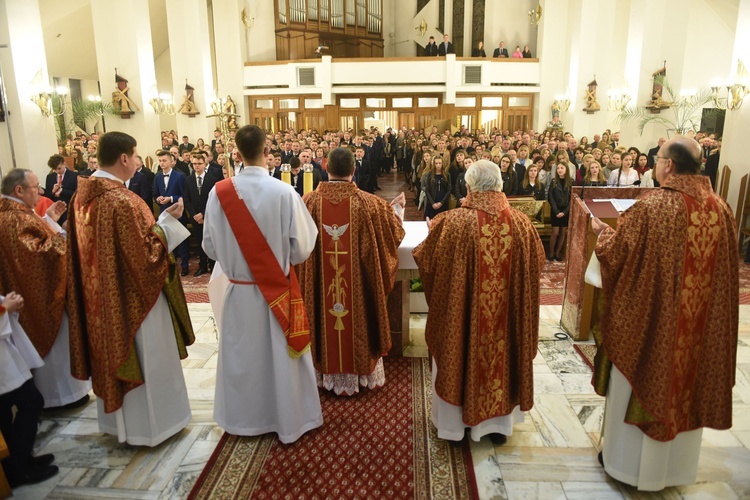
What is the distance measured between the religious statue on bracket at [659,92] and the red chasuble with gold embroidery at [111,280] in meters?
12.5

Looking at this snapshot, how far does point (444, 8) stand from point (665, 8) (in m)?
12.7

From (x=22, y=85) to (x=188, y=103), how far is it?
859 centimetres

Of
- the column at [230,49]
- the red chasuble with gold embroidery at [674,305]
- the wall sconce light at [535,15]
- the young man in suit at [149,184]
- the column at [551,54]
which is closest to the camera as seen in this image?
the red chasuble with gold embroidery at [674,305]

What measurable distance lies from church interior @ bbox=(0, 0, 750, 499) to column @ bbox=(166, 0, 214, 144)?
5 cm

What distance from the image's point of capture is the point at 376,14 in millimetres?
24906

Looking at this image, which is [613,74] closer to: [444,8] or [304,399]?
[444,8]

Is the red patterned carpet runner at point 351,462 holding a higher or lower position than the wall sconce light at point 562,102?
lower

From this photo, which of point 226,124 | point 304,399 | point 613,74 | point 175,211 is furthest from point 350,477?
point 613,74

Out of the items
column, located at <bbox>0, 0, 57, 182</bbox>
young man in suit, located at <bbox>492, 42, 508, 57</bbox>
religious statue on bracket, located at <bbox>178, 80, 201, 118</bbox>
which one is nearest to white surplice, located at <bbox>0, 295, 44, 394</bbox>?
column, located at <bbox>0, 0, 57, 182</bbox>

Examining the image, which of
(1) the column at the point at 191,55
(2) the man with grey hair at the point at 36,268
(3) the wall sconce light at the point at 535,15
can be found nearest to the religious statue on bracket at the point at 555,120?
(3) the wall sconce light at the point at 535,15

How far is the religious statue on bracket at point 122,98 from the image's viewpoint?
13.7 meters

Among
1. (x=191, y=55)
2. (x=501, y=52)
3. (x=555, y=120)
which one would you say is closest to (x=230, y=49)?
(x=191, y=55)

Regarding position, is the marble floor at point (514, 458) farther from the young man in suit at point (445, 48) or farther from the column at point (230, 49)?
the young man in suit at point (445, 48)

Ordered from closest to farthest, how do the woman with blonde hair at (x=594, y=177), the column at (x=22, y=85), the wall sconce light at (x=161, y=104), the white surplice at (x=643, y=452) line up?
the white surplice at (x=643, y=452) < the woman with blonde hair at (x=594, y=177) < the column at (x=22, y=85) < the wall sconce light at (x=161, y=104)
